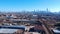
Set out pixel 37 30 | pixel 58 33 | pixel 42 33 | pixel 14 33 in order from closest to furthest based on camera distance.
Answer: pixel 14 33
pixel 58 33
pixel 42 33
pixel 37 30

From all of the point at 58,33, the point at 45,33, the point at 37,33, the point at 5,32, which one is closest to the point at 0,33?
the point at 5,32

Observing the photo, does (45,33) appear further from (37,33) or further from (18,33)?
(18,33)

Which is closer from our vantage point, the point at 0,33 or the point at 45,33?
the point at 0,33

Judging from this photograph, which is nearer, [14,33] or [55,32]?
[14,33]

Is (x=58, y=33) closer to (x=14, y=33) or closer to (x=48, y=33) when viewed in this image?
(x=48, y=33)

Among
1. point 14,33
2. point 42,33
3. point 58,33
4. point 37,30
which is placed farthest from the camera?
point 37,30

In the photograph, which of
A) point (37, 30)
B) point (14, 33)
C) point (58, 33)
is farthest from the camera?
point (37, 30)

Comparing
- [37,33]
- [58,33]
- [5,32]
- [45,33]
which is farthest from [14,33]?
[58,33]

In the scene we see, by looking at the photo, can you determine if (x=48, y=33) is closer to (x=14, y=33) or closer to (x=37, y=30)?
(x=37, y=30)

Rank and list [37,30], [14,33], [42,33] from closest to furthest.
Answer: [14,33] < [42,33] < [37,30]
